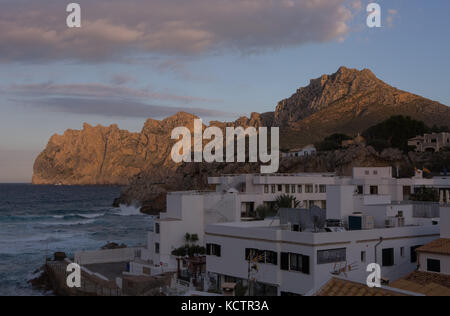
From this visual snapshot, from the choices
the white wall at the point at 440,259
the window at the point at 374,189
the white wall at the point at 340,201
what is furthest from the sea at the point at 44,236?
the window at the point at 374,189

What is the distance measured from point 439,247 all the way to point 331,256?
4.79m

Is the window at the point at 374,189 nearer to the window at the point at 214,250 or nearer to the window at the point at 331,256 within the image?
the window at the point at 214,250

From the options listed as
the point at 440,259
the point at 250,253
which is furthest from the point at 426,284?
the point at 250,253

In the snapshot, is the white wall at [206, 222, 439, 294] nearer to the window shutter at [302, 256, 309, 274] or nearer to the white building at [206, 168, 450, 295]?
the white building at [206, 168, 450, 295]

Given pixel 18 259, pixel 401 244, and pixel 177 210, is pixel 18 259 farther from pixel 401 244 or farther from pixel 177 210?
pixel 401 244

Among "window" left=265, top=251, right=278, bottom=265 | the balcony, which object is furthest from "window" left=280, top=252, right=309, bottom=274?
the balcony

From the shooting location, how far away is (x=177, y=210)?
3912 cm

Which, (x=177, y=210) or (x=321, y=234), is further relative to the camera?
(x=177, y=210)

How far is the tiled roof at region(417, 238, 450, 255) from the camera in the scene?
21.8 meters

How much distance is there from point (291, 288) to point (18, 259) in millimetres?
34281

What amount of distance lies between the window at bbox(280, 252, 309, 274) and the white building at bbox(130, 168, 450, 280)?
22.7 feet

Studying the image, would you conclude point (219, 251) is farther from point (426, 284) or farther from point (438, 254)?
point (438, 254)

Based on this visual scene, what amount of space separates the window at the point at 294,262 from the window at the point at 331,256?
59 cm
